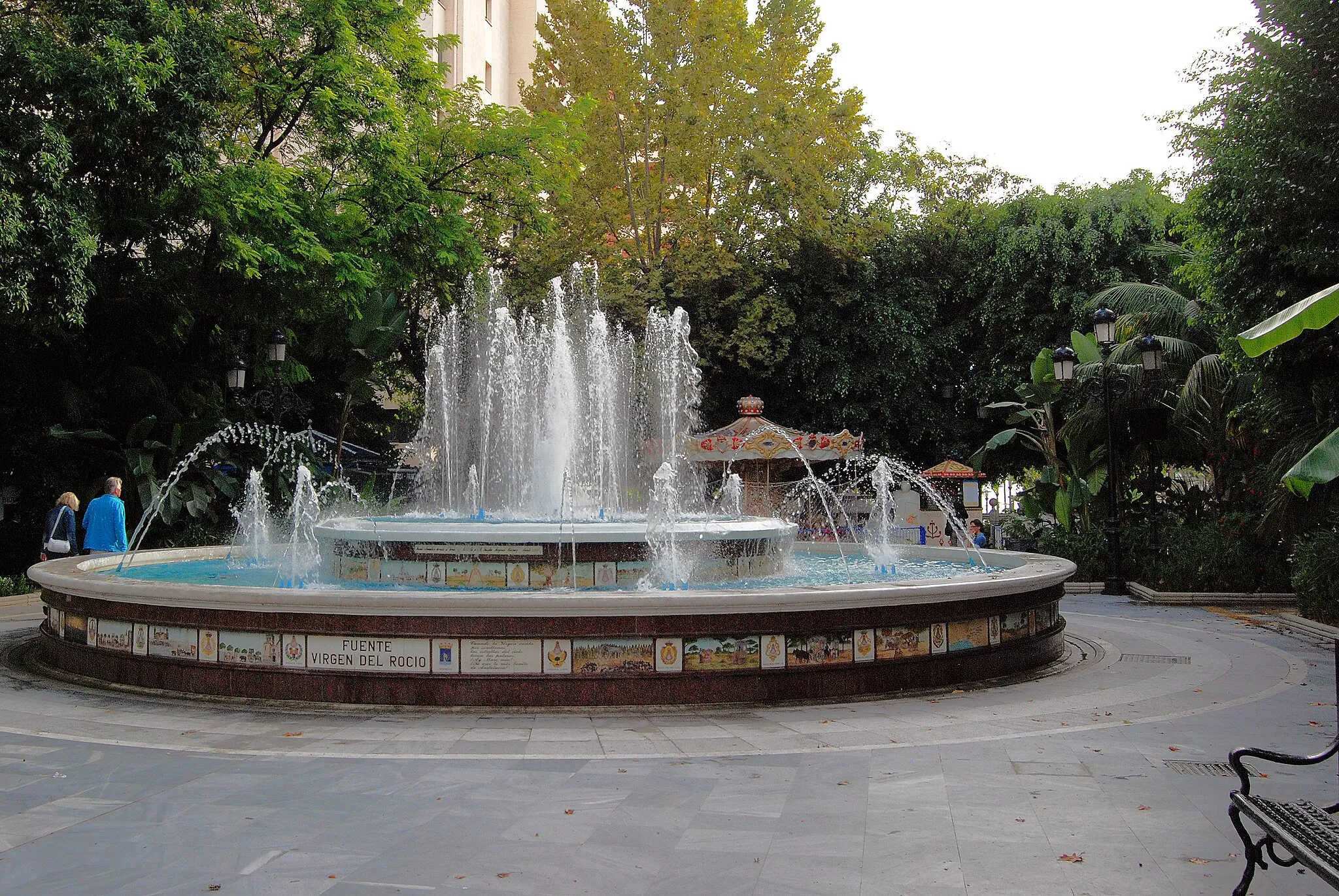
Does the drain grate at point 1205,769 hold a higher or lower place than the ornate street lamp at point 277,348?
lower

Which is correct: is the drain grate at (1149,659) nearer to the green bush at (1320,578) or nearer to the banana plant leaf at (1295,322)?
the green bush at (1320,578)

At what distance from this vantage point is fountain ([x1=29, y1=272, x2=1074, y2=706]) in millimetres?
7684

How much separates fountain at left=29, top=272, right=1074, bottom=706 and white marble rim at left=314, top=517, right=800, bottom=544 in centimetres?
3

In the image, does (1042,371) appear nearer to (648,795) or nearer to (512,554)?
(512,554)

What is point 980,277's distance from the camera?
30.1m

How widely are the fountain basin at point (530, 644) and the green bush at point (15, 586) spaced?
9787mm

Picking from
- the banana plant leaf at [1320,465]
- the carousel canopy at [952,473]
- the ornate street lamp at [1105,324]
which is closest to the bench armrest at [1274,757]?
the banana plant leaf at [1320,465]

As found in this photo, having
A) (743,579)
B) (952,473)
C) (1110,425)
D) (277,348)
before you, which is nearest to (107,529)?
(277,348)

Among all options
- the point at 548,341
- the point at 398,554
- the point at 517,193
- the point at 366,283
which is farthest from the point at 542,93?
the point at 398,554

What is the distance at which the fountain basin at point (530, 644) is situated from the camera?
301 inches

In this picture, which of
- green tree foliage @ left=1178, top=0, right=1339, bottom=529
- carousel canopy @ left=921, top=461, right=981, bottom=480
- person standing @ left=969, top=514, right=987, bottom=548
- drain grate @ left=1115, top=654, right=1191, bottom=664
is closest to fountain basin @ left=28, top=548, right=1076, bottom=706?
drain grate @ left=1115, top=654, right=1191, bottom=664

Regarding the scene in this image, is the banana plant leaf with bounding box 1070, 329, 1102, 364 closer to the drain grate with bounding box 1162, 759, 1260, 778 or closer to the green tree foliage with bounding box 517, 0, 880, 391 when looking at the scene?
the green tree foliage with bounding box 517, 0, 880, 391

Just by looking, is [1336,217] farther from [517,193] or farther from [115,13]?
[115,13]

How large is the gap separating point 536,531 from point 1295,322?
7366 millimetres
